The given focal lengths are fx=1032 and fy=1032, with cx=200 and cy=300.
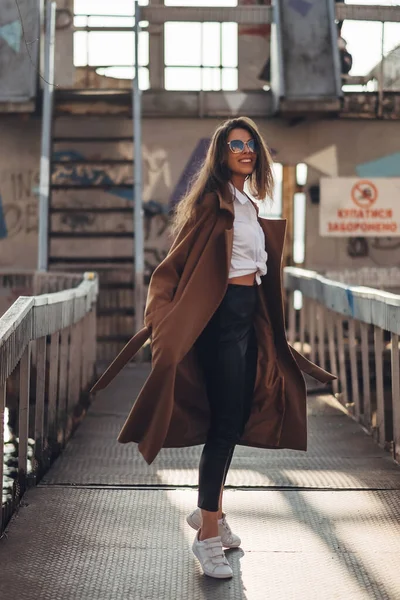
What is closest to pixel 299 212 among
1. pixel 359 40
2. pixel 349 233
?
pixel 349 233

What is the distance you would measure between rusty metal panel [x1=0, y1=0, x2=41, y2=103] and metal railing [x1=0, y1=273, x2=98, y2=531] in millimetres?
5292

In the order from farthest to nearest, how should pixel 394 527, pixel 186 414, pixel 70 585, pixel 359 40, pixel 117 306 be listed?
1. pixel 359 40
2. pixel 117 306
3. pixel 394 527
4. pixel 186 414
5. pixel 70 585

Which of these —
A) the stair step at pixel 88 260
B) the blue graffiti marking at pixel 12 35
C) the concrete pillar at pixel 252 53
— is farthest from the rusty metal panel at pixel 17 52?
the concrete pillar at pixel 252 53

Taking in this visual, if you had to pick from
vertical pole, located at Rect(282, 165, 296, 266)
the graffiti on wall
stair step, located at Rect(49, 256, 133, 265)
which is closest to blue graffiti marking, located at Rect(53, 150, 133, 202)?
the graffiti on wall

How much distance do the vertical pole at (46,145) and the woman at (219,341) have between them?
8.21 metres

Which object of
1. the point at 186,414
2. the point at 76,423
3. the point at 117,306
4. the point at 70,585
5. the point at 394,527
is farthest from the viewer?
the point at 117,306

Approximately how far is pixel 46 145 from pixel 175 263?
8989mm

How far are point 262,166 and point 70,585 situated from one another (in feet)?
6.24

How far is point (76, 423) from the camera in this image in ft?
25.9

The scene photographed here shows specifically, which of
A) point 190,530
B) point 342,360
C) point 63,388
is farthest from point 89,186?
point 190,530

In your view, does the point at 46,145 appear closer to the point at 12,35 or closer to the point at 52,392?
the point at 12,35

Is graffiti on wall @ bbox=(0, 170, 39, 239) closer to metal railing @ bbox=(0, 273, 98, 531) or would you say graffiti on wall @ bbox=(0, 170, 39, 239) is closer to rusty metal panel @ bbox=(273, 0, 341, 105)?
rusty metal panel @ bbox=(273, 0, 341, 105)

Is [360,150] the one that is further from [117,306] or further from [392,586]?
[392,586]

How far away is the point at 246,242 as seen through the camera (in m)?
4.33
